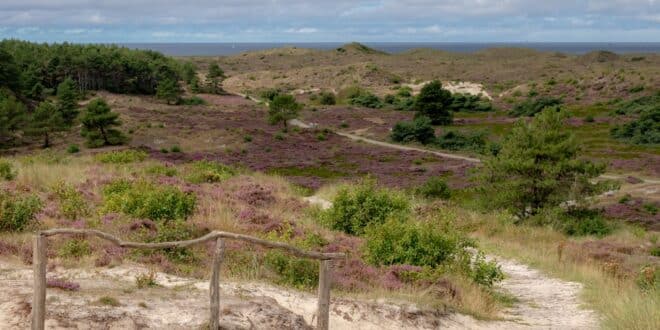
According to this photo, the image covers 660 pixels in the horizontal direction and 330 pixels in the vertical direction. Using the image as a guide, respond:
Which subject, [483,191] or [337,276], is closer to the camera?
[337,276]

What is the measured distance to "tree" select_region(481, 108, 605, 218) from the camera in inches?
1208

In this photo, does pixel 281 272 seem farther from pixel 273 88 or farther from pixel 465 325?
pixel 273 88

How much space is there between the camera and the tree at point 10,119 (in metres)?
59.5

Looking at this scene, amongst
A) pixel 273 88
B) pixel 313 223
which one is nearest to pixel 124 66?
pixel 273 88

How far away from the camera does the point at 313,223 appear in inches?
802

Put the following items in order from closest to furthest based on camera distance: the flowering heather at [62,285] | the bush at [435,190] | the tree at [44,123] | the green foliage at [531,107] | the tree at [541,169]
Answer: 1. the flowering heather at [62,285]
2. the tree at [541,169]
3. the bush at [435,190]
4. the tree at [44,123]
5. the green foliage at [531,107]

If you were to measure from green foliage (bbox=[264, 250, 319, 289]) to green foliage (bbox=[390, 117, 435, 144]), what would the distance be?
5740 cm

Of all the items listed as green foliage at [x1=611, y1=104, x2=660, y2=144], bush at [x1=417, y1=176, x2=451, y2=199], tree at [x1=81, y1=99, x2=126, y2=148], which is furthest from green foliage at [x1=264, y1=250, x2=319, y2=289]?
green foliage at [x1=611, y1=104, x2=660, y2=144]

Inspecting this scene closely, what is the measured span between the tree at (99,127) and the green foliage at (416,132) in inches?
1144

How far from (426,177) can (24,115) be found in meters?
39.8

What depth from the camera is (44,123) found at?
60688 mm

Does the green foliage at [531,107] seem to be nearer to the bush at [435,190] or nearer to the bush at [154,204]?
the bush at [435,190]

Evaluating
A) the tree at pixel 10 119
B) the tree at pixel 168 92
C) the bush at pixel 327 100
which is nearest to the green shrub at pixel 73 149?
the tree at pixel 10 119

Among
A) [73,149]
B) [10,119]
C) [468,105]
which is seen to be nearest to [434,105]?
[468,105]
